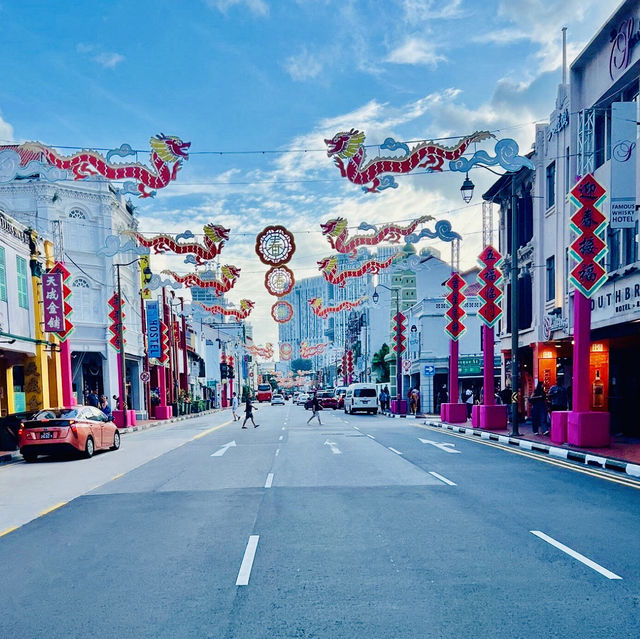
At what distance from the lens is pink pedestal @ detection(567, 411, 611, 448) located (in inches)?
631

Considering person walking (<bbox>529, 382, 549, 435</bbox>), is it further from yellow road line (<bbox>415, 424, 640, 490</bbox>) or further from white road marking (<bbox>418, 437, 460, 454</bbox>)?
white road marking (<bbox>418, 437, 460, 454</bbox>)

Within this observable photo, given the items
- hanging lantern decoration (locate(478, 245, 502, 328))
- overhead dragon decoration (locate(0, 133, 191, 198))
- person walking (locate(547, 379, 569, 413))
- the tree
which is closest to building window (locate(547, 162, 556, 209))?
hanging lantern decoration (locate(478, 245, 502, 328))

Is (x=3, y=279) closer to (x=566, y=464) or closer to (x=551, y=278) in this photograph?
(x=566, y=464)

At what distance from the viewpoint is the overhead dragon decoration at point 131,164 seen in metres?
15.9

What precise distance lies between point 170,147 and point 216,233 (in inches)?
219

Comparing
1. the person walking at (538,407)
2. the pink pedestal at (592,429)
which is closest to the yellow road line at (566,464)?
the pink pedestal at (592,429)

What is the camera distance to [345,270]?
86.4 feet

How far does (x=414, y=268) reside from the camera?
23750 millimetres

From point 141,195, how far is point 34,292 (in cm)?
994

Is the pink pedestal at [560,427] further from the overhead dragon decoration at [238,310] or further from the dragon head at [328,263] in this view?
the overhead dragon decoration at [238,310]

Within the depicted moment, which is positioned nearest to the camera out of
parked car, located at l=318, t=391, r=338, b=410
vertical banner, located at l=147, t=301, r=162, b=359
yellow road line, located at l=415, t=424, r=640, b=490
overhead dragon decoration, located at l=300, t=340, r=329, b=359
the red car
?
yellow road line, located at l=415, t=424, r=640, b=490

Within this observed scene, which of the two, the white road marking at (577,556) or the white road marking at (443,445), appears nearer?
the white road marking at (577,556)

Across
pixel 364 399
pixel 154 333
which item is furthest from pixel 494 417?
pixel 154 333

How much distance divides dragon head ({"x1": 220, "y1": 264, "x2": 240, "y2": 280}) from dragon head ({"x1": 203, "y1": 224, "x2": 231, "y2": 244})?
509 centimetres
